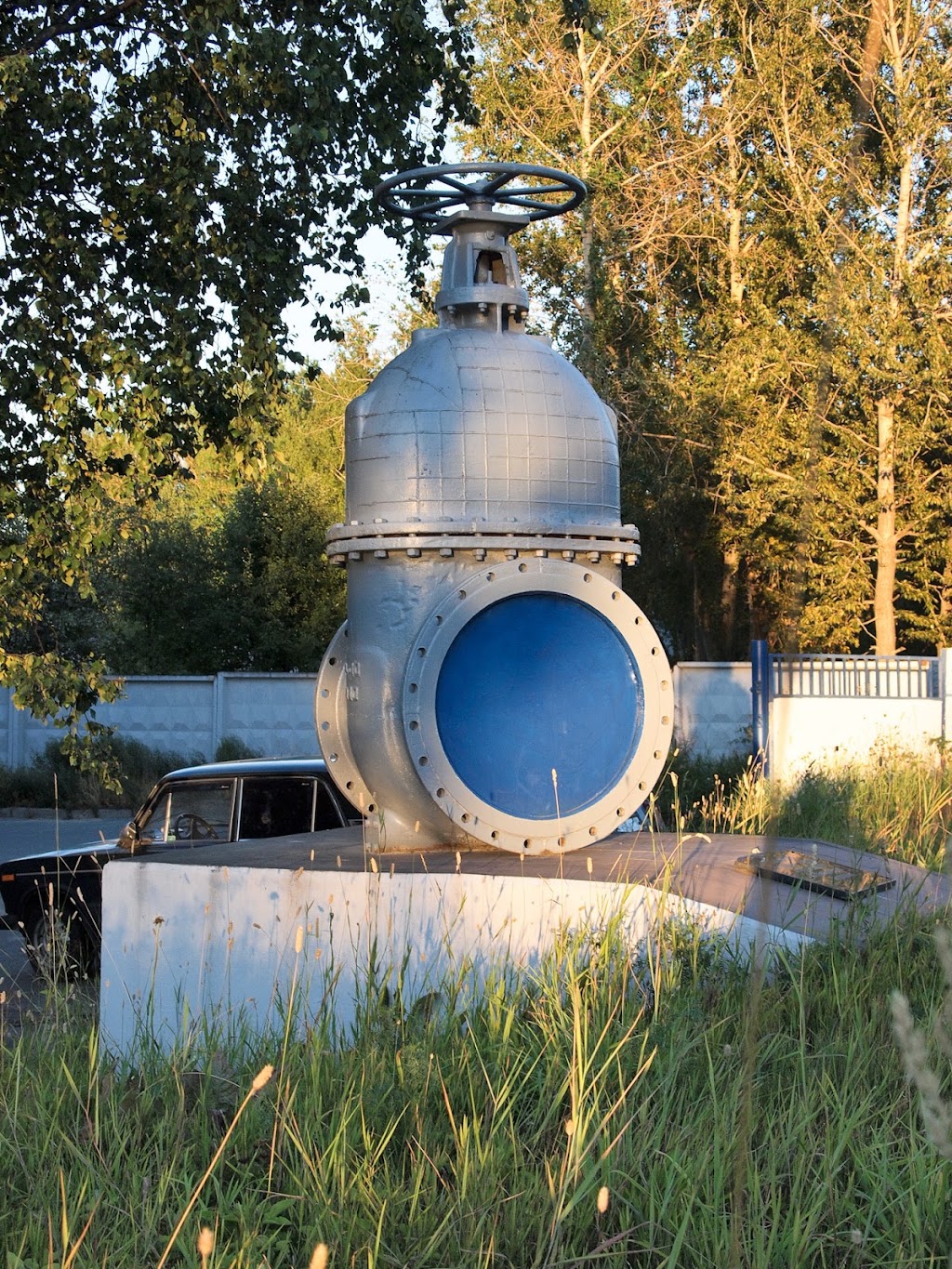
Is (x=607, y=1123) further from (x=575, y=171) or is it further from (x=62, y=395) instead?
(x=575, y=171)

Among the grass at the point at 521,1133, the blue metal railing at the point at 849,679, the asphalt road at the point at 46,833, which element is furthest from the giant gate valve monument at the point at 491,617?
the blue metal railing at the point at 849,679

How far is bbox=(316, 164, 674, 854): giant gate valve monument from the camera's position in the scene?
5.83m

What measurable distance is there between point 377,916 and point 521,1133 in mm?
1451

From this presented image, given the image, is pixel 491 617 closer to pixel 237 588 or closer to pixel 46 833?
pixel 46 833

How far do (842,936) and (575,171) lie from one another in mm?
19895

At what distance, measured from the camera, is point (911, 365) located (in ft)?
71.5

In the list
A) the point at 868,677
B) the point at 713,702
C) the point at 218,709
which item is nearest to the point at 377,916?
the point at 868,677

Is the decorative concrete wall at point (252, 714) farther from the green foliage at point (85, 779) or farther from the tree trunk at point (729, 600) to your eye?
the tree trunk at point (729, 600)

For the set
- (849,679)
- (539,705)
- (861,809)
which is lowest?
(861,809)

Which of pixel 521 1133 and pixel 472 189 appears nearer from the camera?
pixel 521 1133

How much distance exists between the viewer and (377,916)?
4.93 m

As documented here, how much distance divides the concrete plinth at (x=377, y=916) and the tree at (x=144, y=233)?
3.53 meters

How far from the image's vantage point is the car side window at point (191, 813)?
8.87 meters

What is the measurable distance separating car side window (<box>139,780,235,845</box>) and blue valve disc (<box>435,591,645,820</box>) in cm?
342
